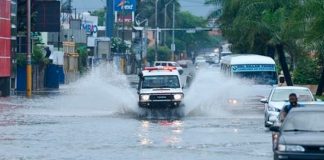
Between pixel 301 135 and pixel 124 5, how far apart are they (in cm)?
10532

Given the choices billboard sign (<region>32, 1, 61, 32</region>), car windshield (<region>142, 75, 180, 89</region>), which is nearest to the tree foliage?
car windshield (<region>142, 75, 180, 89</region>)

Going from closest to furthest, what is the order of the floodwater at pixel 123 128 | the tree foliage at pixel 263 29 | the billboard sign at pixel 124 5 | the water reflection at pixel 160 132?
the floodwater at pixel 123 128, the water reflection at pixel 160 132, the tree foliage at pixel 263 29, the billboard sign at pixel 124 5

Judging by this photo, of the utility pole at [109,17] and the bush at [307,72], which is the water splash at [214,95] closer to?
the bush at [307,72]

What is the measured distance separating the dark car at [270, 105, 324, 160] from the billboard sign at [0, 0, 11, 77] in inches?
Answer: 1674

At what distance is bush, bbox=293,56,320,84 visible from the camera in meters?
64.4

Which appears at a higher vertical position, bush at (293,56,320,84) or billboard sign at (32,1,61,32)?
billboard sign at (32,1,61,32)

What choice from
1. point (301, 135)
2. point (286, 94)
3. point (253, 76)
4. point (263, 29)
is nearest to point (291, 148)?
point (301, 135)

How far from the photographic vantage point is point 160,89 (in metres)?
42.2

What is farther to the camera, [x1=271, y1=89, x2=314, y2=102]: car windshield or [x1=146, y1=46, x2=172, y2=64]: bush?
[x1=146, y1=46, x2=172, y2=64]: bush

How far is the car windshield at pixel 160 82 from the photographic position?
4262cm

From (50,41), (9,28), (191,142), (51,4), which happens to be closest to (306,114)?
(191,142)

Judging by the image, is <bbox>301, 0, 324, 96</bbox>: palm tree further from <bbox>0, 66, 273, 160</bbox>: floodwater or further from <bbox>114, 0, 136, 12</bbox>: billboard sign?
<bbox>114, 0, 136, 12</bbox>: billboard sign

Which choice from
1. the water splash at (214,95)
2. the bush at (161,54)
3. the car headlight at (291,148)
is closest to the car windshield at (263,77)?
the water splash at (214,95)

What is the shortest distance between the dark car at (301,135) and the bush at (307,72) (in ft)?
143
